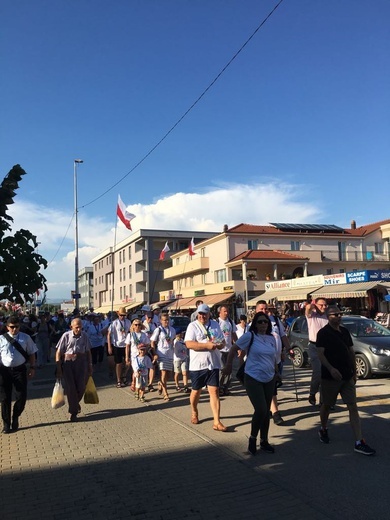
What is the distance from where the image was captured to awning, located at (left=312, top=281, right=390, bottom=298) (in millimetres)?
24800

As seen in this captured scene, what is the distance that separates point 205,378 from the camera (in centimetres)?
675

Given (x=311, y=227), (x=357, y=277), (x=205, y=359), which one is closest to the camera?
(x=205, y=359)

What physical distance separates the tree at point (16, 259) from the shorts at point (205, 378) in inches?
99.0

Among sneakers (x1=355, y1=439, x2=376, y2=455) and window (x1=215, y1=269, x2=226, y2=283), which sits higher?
window (x1=215, y1=269, x2=226, y2=283)

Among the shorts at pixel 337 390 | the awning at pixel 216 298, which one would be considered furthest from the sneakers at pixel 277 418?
the awning at pixel 216 298

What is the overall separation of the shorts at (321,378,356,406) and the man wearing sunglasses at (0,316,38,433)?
4500 millimetres

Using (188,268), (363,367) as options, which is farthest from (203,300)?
(363,367)

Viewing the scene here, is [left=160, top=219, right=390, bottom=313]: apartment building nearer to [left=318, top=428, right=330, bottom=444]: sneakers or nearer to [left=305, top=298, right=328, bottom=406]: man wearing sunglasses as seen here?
[left=305, top=298, right=328, bottom=406]: man wearing sunglasses

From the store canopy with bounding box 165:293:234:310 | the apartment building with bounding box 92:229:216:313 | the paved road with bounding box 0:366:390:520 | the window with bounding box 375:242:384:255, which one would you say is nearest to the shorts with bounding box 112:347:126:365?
the paved road with bounding box 0:366:390:520

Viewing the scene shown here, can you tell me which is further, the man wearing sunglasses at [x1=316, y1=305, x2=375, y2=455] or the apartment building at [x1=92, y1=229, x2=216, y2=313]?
the apartment building at [x1=92, y1=229, x2=216, y2=313]

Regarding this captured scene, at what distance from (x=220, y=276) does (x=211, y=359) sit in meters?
40.6

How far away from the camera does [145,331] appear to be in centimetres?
1048

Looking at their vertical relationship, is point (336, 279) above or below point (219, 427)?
above

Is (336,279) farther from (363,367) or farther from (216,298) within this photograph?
(363,367)
